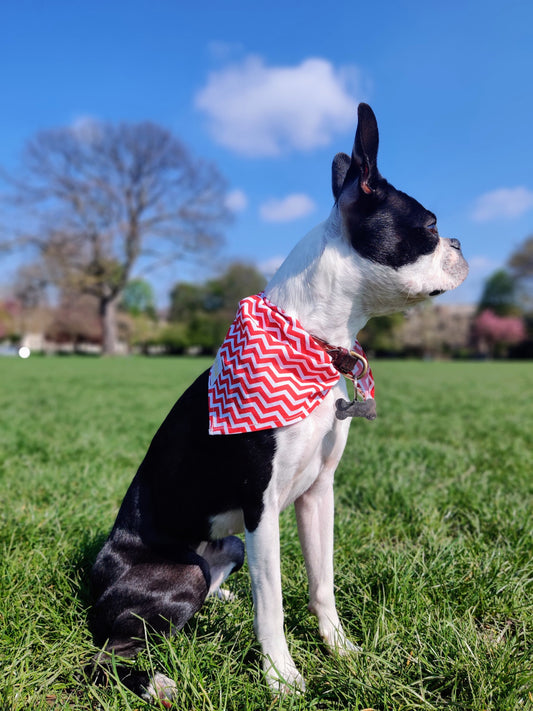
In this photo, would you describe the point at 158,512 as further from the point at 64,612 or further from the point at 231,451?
the point at 64,612

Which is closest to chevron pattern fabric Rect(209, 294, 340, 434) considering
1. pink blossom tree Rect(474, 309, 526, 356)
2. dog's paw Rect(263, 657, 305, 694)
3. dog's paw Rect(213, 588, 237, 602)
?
dog's paw Rect(263, 657, 305, 694)

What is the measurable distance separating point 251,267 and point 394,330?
1793 centimetres

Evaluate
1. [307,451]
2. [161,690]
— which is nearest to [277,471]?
[307,451]

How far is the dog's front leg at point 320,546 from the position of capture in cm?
209

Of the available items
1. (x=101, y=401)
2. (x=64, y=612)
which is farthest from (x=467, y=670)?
(x=101, y=401)

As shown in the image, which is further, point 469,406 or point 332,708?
point 469,406

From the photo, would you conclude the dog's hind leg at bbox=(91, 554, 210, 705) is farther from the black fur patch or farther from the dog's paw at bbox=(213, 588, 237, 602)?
the black fur patch

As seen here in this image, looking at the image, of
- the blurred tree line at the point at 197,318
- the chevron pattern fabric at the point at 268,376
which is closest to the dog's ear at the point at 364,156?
the chevron pattern fabric at the point at 268,376

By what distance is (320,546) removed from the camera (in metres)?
2.11

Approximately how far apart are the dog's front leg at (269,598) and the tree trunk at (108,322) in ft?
124

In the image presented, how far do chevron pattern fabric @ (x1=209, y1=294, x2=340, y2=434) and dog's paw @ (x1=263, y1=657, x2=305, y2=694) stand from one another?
874mm

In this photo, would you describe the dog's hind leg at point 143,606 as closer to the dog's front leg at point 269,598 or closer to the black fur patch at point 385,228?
the dog's front leg at point 269,598

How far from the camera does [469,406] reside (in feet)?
29.7

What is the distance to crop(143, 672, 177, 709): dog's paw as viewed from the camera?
1.74 meters
